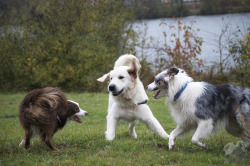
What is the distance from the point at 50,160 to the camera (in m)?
4.61

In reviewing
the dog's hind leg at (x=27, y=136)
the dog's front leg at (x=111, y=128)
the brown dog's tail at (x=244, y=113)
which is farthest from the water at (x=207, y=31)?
the dog's hind leg at (x=27, y=136)

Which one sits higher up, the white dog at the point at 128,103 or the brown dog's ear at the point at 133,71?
the brown dog's ear at the point at 133,71

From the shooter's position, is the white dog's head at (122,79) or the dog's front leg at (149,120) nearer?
the white dog's head at (122,79)

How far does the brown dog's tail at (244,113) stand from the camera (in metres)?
5.23

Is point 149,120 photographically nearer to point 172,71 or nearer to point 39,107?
point 172,71

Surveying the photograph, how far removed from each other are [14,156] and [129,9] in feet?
46.6

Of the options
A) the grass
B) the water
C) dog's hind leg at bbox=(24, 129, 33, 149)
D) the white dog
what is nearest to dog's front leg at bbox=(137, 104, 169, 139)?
the white dog

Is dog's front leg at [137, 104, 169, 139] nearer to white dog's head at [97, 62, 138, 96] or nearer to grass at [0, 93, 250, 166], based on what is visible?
grass at [0, 93, 250, 166]

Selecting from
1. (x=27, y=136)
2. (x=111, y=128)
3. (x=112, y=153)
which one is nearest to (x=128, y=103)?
(x=111, y=128)

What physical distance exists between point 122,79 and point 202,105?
73.7 inches

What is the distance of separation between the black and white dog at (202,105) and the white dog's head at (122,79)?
0.83 meters

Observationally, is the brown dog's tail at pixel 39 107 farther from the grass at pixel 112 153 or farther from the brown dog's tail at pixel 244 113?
the brown dog's tail at pixel 244 113

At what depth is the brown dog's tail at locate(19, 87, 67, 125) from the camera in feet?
16.7

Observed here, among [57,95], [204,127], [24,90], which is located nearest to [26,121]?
[57,95]
